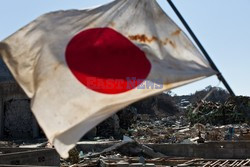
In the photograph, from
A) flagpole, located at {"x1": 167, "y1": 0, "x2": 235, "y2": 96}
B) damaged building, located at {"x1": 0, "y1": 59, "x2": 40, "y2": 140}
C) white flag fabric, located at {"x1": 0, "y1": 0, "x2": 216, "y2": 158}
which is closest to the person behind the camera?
flagpole, located at {"x1": 167, "y1": 0, "x2": 235, "y2": 96}

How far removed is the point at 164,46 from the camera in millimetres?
4238

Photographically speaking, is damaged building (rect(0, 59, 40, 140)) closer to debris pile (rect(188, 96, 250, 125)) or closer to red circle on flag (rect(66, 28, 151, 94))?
debris pile (rect(188, 96, 250, 125))

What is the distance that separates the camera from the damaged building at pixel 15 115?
23328 millimetres

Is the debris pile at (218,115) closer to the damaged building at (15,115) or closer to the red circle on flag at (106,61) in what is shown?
the damaged building at (15,115)

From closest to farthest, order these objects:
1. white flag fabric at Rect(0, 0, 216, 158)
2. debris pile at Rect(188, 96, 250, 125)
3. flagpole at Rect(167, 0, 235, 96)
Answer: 1. flagpole at Rect(167, 0, 235, 96)
2. white flag fabric at Rect(0, 0, 216, 158)
3. debris pile at Rect(188, 96, 250, 125)

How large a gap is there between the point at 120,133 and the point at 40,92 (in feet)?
67.5

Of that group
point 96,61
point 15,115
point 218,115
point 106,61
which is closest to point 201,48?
point 106,61

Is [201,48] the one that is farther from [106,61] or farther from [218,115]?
[218,115]

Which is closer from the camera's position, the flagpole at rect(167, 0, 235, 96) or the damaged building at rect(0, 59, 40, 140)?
the flagpole at rect(167, 0, 235, 96)

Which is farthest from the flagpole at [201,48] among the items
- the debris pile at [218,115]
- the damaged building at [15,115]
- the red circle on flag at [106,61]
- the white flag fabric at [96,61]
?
the debris pile at [218,115]

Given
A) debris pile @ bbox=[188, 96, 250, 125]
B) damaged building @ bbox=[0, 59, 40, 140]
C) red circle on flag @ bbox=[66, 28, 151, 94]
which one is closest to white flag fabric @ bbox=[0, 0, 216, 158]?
red circle on flag @ bbox=[66, 28, 151, 94]

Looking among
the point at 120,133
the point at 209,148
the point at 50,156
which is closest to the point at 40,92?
the point at 50,156

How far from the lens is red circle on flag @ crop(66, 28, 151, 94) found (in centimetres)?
417

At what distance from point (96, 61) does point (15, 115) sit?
20.5 metres
